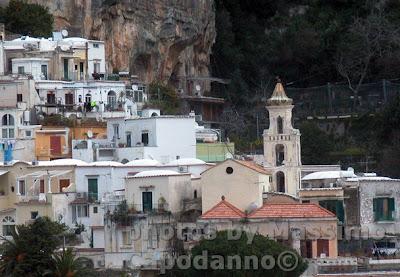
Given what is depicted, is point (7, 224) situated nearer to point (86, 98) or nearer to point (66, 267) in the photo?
point (86, 98)

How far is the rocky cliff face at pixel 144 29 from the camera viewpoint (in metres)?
93.8

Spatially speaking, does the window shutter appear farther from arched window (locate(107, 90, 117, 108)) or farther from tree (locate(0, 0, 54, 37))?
tree (locate(0, 0, 54, 37))

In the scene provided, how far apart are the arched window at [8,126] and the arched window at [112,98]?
384cm

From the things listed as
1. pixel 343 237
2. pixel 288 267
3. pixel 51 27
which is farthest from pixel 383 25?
pixel 288 267

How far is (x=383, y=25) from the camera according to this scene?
329 feet

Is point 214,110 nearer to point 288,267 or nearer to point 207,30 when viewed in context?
point 207,30

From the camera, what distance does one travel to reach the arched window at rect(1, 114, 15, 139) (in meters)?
86.9

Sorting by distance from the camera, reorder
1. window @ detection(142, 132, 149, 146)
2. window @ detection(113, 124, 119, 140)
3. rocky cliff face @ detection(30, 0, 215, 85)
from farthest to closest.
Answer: rocky cliff face @ detection(30, 0, 215, 85) < window @ detection(113, 124, 119, 140) < window @ detection(142, 132, 149, 146)

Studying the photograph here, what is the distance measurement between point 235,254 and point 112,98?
55.7 ft

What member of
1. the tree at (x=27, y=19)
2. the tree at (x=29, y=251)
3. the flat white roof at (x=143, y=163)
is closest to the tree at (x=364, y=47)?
the tree at (x=27, y=19)

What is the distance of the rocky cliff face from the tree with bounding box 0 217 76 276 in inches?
742

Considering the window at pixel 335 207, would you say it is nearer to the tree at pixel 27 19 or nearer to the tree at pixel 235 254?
the tree at pixel 235 254

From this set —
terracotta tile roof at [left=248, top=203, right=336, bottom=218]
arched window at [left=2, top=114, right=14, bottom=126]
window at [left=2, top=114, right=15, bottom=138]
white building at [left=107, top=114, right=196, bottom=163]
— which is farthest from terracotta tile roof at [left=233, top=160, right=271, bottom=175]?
arched window at [left=2, top=114, right=14, bottom=126]

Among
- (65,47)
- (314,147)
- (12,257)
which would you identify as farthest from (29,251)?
(314,147)
